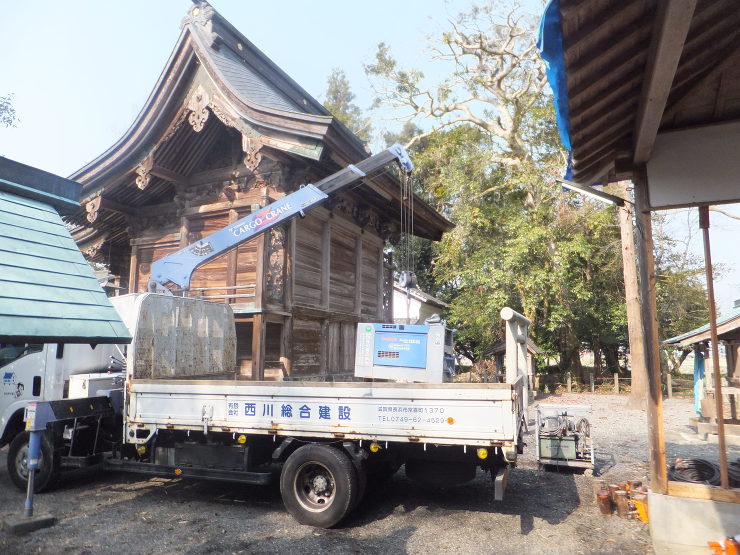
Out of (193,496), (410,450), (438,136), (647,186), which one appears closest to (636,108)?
(647,186)

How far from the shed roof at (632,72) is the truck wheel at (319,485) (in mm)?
4047

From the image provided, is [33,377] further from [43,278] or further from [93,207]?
[43,278]

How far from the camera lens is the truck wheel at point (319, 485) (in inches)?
213

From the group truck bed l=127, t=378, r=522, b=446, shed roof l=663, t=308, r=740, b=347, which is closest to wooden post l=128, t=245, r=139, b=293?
truck bed l=127, t=378, r=522, b=446

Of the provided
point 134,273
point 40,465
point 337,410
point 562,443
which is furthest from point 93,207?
point 562,443

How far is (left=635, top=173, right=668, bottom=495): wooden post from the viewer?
502 centimetres

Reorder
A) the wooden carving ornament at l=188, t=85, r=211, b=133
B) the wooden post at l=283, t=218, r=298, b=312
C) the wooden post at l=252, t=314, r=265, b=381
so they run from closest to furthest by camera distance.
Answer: the wooden post at l=252, t=314, r=265, b=381 < the wooden carving ornament at l=188, t=85, r=211, b=133 < the wooden post at l=283, t=218, r=298, b=312

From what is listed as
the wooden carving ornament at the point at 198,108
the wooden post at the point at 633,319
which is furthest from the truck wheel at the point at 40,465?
the wooden post at the point at 633,319

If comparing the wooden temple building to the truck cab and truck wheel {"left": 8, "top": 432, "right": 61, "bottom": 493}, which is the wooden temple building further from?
truck wheel {"left": 8, "top": 432, "right": 61, "bottom": 493}

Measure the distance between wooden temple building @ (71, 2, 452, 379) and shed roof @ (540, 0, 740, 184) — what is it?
212 inches

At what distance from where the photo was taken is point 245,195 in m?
11.3

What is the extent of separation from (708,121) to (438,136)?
25.5 metres

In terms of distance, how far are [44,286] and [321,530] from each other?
3951 millimetres

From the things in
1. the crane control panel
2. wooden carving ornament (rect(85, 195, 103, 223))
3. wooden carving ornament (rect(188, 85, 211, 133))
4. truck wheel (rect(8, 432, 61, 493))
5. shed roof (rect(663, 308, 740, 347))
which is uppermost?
wooden carving ornament (rect(188, 85, 211, 133))
